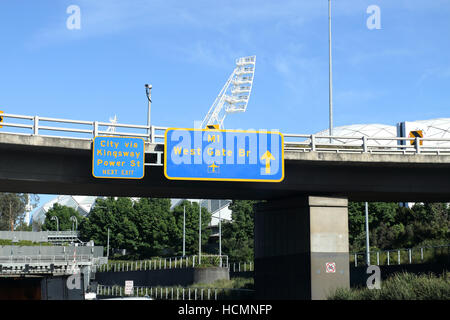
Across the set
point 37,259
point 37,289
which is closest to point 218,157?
point 37,289

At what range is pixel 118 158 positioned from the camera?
26359 mm

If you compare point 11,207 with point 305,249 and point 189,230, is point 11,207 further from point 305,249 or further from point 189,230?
point 305,249

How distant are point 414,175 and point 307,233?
20.9 feet

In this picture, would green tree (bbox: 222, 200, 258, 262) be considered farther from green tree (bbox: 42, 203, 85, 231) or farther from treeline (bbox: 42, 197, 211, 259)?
green tree (bbox: 42, 203, 85, 231)

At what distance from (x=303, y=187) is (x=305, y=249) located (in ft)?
10.3

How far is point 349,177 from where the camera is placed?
1214 inches

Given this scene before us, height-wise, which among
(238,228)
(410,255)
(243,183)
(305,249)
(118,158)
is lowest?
(410,255)

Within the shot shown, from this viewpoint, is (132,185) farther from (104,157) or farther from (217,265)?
(217,265)

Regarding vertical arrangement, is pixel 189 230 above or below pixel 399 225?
below

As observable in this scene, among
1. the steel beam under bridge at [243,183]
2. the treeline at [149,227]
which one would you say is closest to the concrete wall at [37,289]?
A: the steel beam under bridge at [243,183]

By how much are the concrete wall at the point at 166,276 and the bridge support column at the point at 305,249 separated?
24680 mm

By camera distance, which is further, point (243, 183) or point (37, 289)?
point (37, 289)

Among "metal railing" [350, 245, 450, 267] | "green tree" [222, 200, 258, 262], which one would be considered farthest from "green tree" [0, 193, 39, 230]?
"metal railing" [350, 245, 450, 267]

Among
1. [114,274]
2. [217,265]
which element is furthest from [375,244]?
[114,274]
